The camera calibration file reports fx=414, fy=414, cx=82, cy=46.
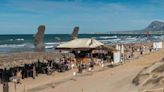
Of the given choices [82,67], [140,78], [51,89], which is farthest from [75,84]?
[82,67]

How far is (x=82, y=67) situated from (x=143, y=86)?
1644cm

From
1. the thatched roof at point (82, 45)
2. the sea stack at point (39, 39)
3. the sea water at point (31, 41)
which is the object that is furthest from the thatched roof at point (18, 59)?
the sea water at point (31, 41)

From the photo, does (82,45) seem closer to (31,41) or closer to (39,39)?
(39,39)

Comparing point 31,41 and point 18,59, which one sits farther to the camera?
point 31,41

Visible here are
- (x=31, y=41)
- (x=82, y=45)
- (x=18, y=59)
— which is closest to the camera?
(x=82, y=45)

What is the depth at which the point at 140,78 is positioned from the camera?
15.9 m

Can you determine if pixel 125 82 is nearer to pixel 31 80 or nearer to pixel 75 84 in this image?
pixel 75 84

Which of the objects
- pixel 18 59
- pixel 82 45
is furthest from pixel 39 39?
pixel 82 45

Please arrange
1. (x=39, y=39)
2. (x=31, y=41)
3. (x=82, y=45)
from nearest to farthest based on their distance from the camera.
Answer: (x=82, y=45), (x=39, y=39), (x=31, y=41)

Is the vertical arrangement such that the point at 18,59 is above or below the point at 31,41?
above

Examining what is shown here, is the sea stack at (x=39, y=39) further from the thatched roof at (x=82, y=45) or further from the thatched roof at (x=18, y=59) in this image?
the thatched roof at (x=82, y=45)

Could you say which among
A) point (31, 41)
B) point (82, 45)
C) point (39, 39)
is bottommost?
point (31, 41)

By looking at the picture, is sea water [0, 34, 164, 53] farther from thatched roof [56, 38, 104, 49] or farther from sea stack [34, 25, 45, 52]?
thatched roof [56, 38, 104, 49]

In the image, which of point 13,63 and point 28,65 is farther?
point 28,65
